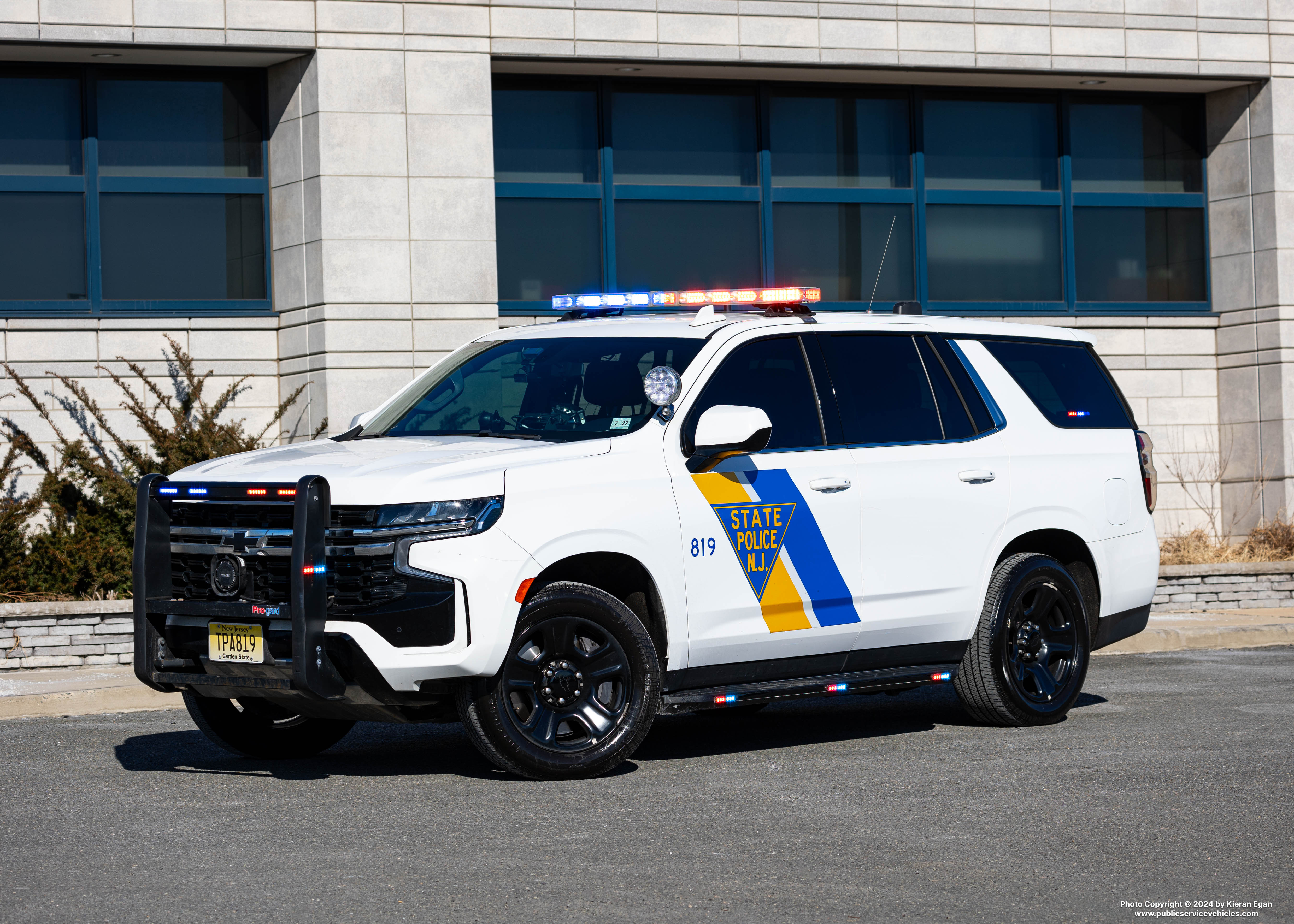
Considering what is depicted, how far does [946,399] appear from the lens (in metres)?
8.84

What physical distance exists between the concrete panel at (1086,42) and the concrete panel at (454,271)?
6330 millimetres

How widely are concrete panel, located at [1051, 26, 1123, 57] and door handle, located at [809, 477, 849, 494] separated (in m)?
11.0

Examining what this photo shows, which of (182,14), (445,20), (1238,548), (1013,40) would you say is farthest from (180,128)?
(1238,548)

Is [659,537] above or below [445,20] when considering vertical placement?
below

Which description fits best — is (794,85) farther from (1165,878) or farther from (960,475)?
(1165,878)

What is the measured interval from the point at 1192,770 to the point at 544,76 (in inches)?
449

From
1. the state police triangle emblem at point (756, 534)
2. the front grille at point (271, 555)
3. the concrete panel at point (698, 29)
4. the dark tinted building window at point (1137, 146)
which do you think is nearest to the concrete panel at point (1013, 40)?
the dark tinted building window at point (1137, 146)

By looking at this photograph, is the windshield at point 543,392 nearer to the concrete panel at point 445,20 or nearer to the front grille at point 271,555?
the front grille at point 271,555

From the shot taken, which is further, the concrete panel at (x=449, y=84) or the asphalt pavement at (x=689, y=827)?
the concrete panel at (x=449, y=84)

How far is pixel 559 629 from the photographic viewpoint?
23.7ft

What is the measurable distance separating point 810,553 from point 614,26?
32.0ft

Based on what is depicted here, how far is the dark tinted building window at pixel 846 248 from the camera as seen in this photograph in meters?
17.9

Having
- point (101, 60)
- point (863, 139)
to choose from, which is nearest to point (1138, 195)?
point (863, 139)

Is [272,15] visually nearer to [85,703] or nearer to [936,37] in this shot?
[936,37]
